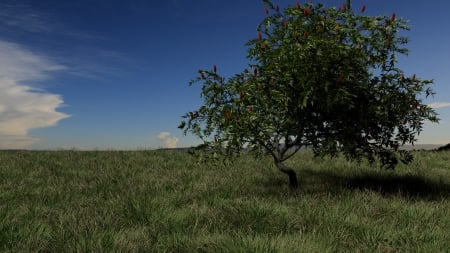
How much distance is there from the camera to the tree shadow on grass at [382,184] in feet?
32.5

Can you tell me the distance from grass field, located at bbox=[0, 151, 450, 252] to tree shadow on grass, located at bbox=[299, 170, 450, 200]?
0.11 ft

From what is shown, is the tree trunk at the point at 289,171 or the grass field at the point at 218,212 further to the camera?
the tree trunk at the point at 289,171

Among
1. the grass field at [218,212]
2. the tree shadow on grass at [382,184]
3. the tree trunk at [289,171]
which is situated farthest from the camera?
the tree trunk at [289,171]

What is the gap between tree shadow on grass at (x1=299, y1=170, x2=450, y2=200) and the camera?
32.5ft

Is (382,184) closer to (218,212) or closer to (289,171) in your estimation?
(289,171)

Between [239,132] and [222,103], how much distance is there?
107 cm

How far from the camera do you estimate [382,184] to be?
11.0 meters

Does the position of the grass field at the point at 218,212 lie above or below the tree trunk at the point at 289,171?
below

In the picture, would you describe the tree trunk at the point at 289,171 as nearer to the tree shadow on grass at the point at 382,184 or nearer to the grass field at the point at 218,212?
the grass field at the point at 218,212

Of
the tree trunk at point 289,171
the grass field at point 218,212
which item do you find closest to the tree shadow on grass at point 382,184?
the grass field at point 218,212

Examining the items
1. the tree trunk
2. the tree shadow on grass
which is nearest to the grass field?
the tree shadow on grass

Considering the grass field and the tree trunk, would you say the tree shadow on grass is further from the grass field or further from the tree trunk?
the tree trunk

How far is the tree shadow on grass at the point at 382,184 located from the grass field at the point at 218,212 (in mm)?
34

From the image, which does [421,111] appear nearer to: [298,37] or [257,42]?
[298,37]
